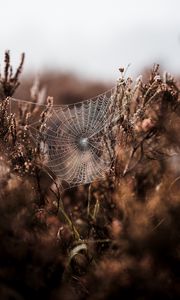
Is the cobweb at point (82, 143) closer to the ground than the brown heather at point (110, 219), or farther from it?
farther from it

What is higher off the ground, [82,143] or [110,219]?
[82,143]

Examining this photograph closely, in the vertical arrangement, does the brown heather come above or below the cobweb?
below

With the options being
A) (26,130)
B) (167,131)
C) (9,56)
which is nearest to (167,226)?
(167,131)

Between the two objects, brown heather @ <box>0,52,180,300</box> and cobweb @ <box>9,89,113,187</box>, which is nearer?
brown heather @ <box>0,52,180,300</box>

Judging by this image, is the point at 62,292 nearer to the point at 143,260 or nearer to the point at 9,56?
the point at 143,260

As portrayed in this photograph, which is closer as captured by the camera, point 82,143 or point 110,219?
point 110,219

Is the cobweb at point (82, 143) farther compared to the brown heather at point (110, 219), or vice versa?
the cobweb at point (82, 143)
